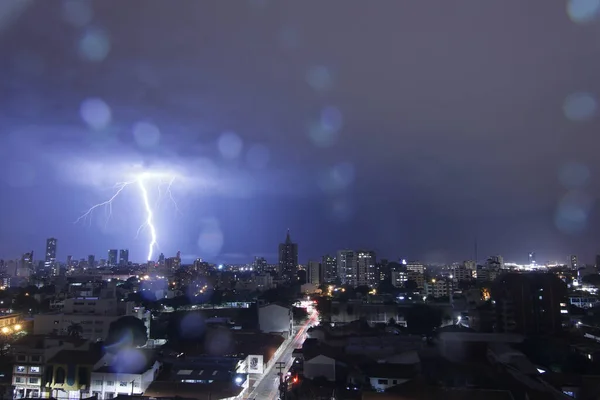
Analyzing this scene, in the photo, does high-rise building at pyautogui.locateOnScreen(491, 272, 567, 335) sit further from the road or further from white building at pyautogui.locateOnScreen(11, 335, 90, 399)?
white building at pyautogui.locateOnScreen(11, 335, 90, 399)

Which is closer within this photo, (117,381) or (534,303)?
(117,381)

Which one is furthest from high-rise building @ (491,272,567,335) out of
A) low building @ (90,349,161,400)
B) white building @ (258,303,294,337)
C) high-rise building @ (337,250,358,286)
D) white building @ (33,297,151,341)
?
high-rise building @ (337,250,358,286)

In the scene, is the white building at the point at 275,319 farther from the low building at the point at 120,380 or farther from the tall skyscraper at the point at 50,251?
the tall skyscraper at the point at 50,251

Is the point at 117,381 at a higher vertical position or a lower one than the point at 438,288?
higher

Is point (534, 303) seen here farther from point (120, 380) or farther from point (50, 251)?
point (50, 251)

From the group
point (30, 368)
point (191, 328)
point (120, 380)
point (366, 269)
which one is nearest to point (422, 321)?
point (191, 328)

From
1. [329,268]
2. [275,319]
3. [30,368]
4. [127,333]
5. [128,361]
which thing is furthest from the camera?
[329,268]

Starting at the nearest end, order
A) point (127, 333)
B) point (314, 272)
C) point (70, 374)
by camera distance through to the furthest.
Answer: point (70, 374) < point (127, 333) < point (314, 272)
